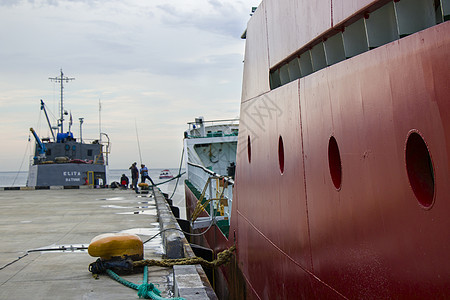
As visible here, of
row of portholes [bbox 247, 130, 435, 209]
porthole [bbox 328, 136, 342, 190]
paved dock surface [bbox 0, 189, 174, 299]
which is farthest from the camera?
paved dock surface [bbox 0, 189, 174, 299]

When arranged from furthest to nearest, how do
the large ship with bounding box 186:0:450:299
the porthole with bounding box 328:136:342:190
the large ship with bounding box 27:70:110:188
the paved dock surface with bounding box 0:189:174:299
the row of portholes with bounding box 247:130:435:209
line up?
the large ship with bounding box 27:70:110:188 < the paved dock surface with bounding box 0:189:174:299 < the porthole with bounding box 328:136:342:190 < the row of portholes with bounding box 247:130:435:209 < the large ship with bounding box 186:0:450:299

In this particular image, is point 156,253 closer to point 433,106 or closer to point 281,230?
point 281,230

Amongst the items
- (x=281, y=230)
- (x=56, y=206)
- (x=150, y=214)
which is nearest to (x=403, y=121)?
(x=281, y=230)

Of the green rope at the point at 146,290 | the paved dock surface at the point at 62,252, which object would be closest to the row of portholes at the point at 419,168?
the green rope at the point at 146,290

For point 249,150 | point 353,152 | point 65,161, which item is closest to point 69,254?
point 249,150

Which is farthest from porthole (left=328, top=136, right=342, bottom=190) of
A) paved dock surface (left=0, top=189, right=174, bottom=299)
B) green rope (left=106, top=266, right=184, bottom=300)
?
paved dock surface (left=0, top=189, right=174, bottom=299)

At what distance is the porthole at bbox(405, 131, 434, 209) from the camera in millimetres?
2705

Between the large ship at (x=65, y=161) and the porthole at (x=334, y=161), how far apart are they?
92.1 ft

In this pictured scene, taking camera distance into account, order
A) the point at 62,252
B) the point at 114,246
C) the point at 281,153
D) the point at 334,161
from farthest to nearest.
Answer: the point at 62,252
the point at 114,246
the point at 281,153
the point at 334,161

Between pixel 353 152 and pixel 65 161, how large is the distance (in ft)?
99.6

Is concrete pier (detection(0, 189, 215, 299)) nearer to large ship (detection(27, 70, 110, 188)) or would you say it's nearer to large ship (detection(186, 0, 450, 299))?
large ship (detection(186, 0, 450, 299))

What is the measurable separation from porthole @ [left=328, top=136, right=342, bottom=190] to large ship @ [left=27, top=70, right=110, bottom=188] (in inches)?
1106

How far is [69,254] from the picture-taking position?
25.4 ft

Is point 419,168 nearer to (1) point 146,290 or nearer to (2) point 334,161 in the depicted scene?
(2) point 334,161
